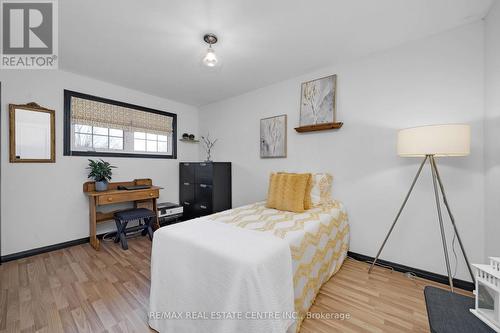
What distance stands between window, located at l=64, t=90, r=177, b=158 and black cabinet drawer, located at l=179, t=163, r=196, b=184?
0.37 m

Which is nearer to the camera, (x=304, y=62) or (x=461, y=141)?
(x=461, y=141)

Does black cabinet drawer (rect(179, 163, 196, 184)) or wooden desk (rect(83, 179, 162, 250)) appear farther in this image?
black cabinet drawer (rect(179, 163, 196, 184))

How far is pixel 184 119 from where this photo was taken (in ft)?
13.5

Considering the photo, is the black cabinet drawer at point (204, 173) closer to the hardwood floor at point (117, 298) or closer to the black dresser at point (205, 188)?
the black dresser at point (205, 188)

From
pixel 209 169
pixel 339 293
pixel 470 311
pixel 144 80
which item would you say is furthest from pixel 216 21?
pixel 339 293

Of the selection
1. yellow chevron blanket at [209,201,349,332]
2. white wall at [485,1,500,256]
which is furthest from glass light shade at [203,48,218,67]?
white wall at [485,1,500,256]

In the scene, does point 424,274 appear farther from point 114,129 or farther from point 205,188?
point 114,129

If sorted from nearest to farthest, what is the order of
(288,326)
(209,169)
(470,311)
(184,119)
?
(470,311) < (288,326) < (209,169) < (184,119)

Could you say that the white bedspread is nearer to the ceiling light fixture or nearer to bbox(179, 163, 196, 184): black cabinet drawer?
the ceiling light fixture

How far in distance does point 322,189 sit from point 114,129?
11.2 feet

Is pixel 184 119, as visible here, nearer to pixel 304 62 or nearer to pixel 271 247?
pixel 304 62

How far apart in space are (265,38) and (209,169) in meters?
2.10

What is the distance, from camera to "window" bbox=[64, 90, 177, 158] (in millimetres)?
2770

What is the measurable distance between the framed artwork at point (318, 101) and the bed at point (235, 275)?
1.51 metres
